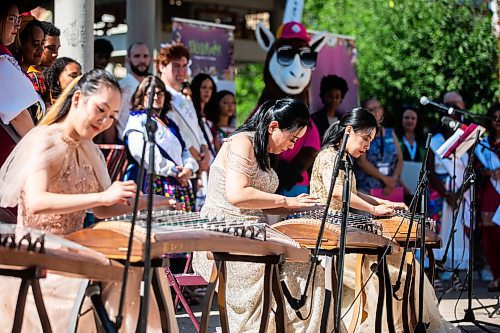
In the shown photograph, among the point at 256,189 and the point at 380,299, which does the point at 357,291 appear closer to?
the point at 380,299

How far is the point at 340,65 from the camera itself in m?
11.0

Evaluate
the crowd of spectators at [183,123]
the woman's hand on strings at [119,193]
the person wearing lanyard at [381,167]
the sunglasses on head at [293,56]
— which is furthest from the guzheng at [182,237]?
the person wearing lanyard at [381,167]

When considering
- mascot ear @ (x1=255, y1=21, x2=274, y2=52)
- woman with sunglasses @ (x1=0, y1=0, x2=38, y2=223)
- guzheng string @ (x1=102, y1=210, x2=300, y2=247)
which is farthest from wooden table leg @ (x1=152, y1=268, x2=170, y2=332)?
mascot ear @ (x1=255, y1=21, x2=274, y2=52)

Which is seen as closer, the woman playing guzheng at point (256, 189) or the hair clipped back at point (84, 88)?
the hair clipped back at point (84, 88)

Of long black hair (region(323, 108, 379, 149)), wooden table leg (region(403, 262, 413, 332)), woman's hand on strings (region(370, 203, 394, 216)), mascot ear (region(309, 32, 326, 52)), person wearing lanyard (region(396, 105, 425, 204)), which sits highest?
mascot ear (region(309, 32, 326, 52))

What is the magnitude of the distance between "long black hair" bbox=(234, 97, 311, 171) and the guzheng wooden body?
186 cm

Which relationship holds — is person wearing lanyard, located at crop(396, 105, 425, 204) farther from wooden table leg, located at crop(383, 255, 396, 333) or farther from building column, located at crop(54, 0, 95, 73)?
wooden table leg, located at crop(383, 255, 396, 333)

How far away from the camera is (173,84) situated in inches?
329

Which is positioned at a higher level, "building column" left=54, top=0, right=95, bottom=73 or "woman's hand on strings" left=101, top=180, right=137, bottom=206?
"building column" left=54, top=0, right=95, bottom=73

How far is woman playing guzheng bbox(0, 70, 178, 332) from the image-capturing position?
166 inches

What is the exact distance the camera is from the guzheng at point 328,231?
5.50m

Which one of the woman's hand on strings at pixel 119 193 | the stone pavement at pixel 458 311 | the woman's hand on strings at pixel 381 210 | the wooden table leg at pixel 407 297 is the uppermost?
the woman's hand on strings at pixel 119 193

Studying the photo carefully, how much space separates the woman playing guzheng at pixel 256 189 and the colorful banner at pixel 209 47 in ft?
15.2

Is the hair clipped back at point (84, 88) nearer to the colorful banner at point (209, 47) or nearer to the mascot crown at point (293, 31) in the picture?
the mascot crown at point (293, 31)
